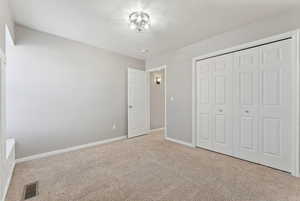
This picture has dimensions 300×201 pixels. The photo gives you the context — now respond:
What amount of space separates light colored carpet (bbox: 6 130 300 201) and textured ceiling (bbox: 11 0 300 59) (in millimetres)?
2499

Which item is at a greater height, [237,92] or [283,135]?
[237,92]

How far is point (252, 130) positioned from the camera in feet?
8.25

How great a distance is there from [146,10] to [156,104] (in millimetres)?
3587

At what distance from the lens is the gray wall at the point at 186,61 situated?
2287 mm

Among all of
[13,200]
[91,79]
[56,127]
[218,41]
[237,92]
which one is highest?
[218,41]

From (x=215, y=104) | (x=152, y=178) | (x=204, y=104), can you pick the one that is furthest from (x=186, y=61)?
(x=152, y=178)

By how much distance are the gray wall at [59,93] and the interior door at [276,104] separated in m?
3.30

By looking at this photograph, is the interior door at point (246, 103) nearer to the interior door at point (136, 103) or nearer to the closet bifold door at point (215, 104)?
the closet bifold door at point (215, 104)

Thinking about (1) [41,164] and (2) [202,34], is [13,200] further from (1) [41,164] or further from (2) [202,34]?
(2) [202,34]

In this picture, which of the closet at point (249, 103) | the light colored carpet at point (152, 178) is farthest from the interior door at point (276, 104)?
the light colored carpet at point (152, 178)

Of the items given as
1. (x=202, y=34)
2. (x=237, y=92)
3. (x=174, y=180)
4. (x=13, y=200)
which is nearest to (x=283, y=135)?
(x=237, y=92)

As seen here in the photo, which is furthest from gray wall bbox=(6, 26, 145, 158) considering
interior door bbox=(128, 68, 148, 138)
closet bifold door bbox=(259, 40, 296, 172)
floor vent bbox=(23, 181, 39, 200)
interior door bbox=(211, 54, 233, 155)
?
closet bifold door bbox=(259, 40, 296, 172)

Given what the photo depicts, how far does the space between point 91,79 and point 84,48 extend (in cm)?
76

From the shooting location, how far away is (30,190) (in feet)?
5.92
